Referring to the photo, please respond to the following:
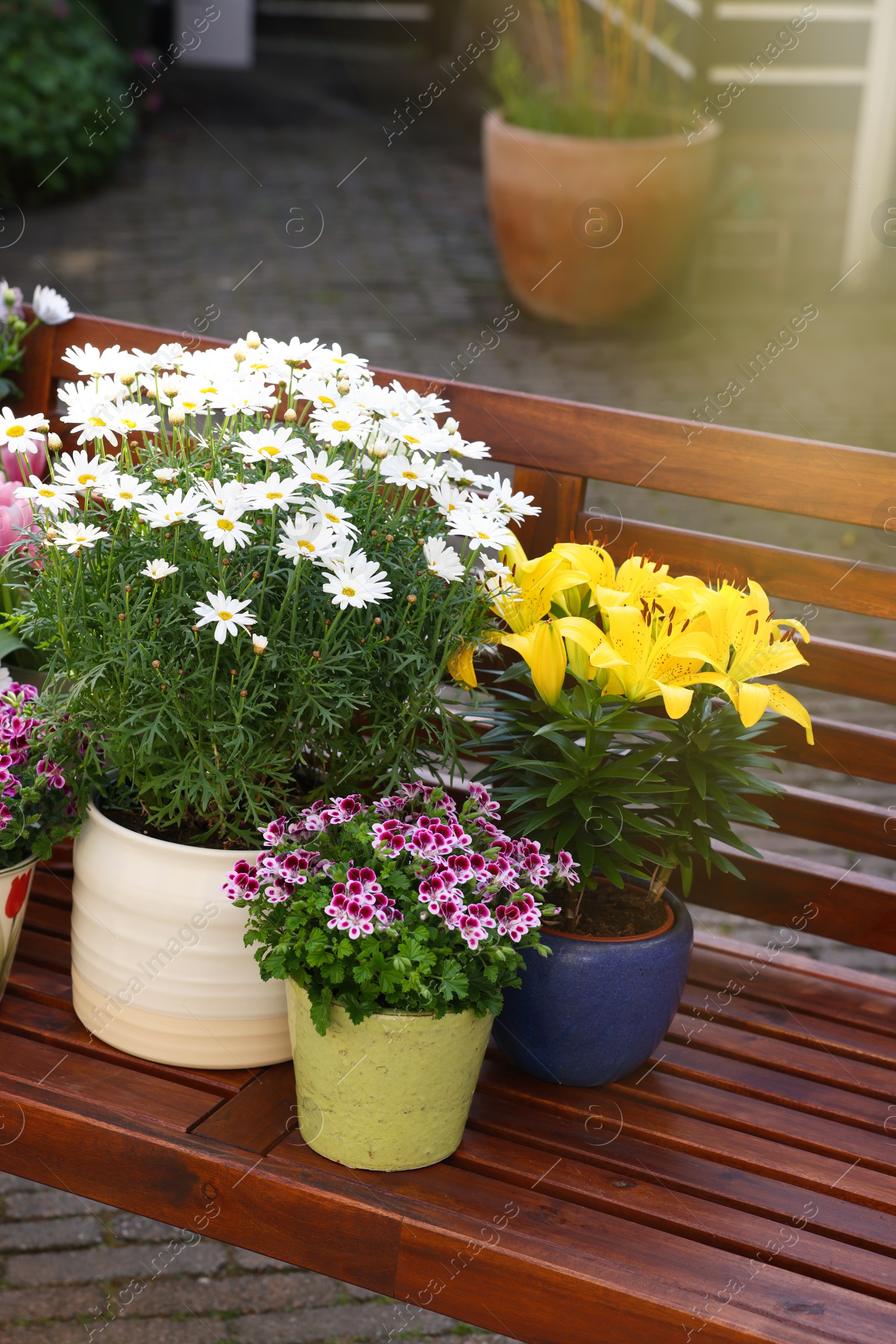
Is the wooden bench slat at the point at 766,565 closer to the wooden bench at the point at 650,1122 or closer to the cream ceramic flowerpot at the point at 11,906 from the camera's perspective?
the wooden bench at the point at 650,1122

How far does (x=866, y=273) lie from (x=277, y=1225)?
6.37 meters

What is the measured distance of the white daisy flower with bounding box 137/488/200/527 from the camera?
1386mm

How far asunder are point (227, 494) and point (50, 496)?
0.70ft

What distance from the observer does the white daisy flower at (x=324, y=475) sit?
141cm

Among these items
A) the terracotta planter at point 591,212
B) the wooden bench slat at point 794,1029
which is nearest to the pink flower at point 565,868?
the wooden bench slat at point 794,1029

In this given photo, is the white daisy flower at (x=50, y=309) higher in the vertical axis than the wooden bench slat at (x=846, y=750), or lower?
higher

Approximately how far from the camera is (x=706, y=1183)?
5.14 ft

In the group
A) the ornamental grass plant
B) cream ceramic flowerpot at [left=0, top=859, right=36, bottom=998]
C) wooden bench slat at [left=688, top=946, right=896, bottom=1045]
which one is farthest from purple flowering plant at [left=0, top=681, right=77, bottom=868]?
the ornamental grass plant

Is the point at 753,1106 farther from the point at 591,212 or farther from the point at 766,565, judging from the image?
the point at 591,212

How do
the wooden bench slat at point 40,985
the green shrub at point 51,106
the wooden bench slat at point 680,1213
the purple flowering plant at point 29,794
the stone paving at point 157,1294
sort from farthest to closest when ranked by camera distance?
the green shrub at point 51,106 < the stone paving at point 157,1294 < the wooden bench slat at point 40,985 < the purple flowering plant at point 29,794 < the wooden bench slat at point 680,1213

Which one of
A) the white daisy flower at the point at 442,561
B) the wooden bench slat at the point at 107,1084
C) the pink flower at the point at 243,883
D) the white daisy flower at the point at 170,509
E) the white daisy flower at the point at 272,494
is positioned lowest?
the wooden bench slat at the point at 107,1084

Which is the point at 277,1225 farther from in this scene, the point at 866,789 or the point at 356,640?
the point at 866,789

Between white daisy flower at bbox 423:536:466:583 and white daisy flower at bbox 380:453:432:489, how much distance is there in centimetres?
7

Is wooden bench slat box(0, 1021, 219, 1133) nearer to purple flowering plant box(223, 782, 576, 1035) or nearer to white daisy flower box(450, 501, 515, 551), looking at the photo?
purple flowering plant box(223, 782, 576, 1035)
